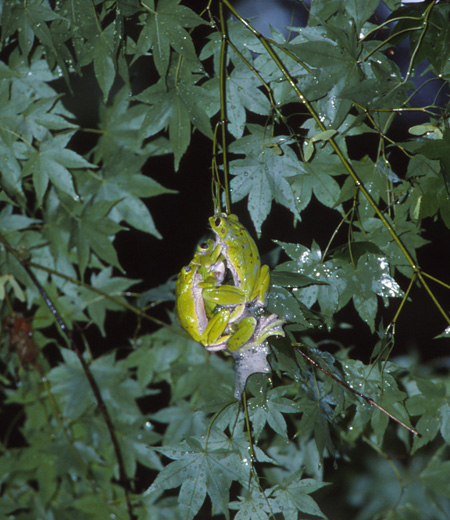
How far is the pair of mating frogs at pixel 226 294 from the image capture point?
1.95ft

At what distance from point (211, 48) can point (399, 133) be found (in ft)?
1.75

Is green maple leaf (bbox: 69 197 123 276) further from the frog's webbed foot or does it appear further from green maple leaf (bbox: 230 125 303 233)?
the frog's webbed foot

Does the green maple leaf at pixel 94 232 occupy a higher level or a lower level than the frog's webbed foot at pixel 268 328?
lower

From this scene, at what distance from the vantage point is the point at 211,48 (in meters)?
0.83

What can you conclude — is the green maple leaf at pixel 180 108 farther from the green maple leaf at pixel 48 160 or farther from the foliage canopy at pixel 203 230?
the green maple leaf at pixel 48 160

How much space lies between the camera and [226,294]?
0.59 metres

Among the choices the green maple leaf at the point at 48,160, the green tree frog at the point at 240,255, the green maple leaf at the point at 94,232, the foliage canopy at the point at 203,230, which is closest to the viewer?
the green tree frog at the point at 240,255

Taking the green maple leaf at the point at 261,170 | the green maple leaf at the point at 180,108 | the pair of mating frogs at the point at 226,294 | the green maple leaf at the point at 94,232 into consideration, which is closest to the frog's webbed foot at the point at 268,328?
the pair of mating frogs at the point at 226,294

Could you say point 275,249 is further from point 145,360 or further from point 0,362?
point 0,362

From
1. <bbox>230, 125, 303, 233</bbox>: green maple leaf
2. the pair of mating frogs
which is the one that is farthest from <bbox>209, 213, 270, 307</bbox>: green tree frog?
<bbox>230, 125, 303, 233</bbox>: green maple leaf

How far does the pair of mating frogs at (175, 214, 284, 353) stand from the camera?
0.60 meters

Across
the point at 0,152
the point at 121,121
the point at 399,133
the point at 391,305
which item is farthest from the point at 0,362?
the point at 399,133

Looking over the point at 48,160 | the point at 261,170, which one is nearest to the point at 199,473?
the point at 261,170

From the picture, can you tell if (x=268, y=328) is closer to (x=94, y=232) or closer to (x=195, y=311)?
(x=195, y=311)
